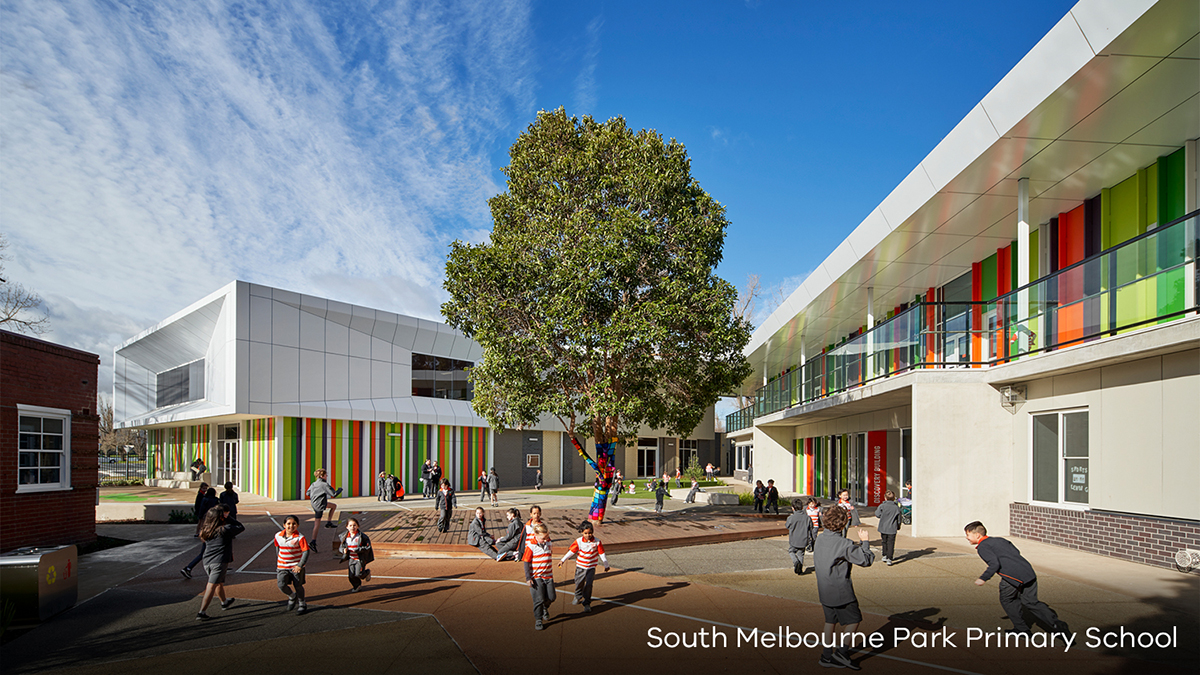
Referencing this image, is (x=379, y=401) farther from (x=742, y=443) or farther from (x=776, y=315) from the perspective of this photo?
(x=742, y=443)

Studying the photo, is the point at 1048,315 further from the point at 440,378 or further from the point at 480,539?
the point at 440,378

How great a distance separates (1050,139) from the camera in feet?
39.5

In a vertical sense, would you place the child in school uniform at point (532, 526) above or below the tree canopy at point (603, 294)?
below

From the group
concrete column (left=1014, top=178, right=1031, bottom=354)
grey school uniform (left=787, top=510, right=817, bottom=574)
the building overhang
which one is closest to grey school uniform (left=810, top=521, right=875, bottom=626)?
grey school uniform (left=787, top=510, right=817, bottom=574)

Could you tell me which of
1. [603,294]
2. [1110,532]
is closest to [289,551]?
[603,294]

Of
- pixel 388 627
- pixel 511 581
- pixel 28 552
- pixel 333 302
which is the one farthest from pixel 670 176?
pixel 333 302

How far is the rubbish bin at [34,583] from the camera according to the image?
8.92 metres

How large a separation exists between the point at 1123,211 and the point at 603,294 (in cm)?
1037


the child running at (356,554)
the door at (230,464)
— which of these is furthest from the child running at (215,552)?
the door at (230,464)

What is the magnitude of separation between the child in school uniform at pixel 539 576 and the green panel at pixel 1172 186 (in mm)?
11980

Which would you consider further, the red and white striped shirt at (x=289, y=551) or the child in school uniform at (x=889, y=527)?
the child in school uniform at (x=889, y=527)

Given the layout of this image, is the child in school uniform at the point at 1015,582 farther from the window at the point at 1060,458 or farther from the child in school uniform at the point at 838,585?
the window at the point at 1060,458

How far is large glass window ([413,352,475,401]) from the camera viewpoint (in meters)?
35.9

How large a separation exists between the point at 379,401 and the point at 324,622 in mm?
25741
